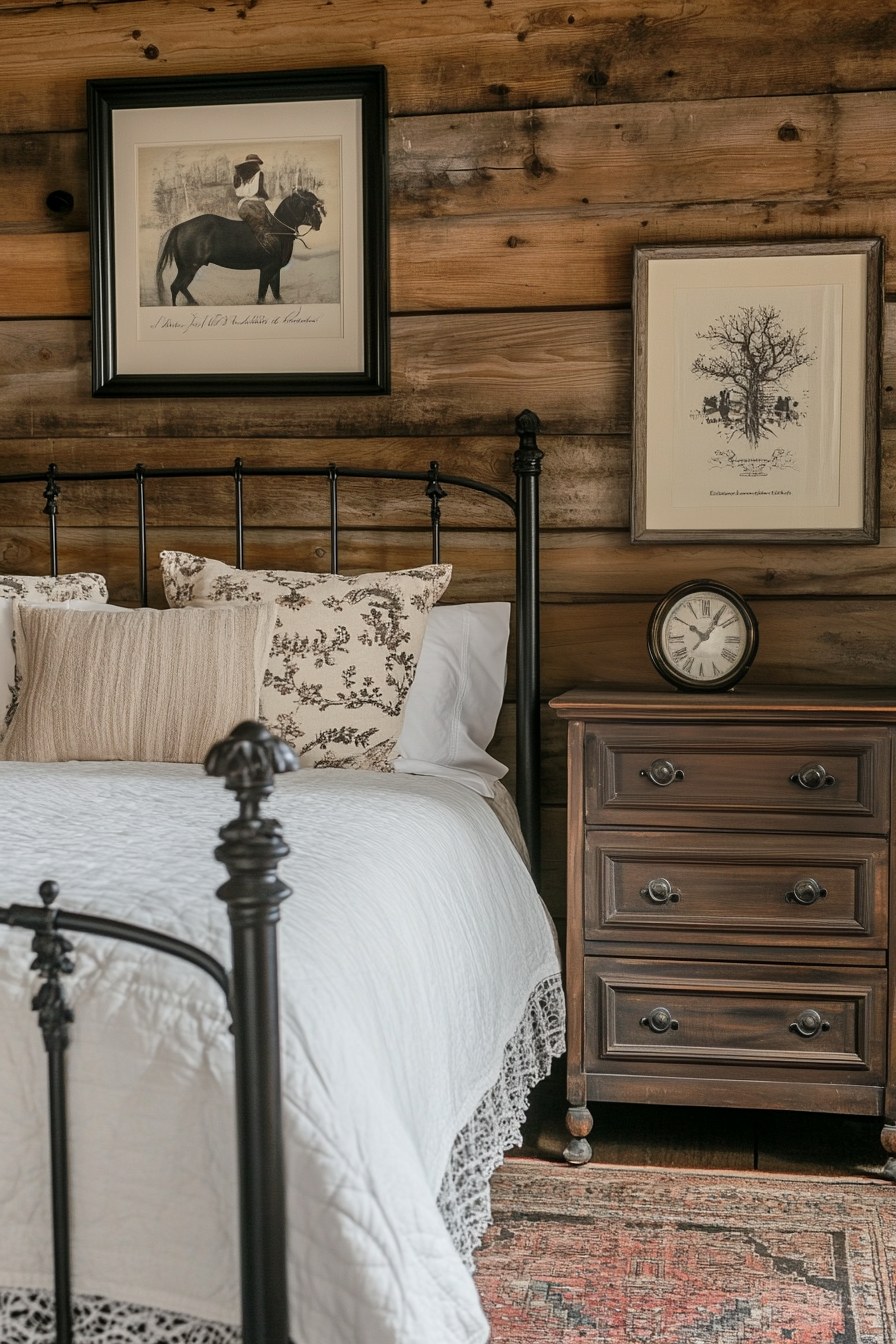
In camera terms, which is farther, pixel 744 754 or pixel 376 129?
pixel 376 129

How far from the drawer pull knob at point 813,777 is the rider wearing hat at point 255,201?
1.57 metres

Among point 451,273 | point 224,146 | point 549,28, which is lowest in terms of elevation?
point 451,273

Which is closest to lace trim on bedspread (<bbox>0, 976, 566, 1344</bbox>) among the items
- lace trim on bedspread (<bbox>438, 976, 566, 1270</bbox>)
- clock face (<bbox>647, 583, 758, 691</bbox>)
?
lace trim on bedspread (<bbox>438, 976, 566, 1270</bbox>)

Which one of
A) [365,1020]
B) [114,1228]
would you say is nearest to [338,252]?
[365,1020]

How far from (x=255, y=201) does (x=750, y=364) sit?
3.66 ft

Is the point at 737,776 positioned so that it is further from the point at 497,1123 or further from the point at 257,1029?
the point at 257,1029

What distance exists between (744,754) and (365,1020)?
1.18 meters

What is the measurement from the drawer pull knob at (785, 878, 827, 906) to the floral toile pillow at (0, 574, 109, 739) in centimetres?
147

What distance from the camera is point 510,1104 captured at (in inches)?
81.0

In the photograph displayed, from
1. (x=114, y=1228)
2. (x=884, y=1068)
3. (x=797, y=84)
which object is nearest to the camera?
(x=114, y=1228)

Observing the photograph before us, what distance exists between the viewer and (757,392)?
8.81 ft

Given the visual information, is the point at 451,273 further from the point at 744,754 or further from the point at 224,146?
the point at 744,754

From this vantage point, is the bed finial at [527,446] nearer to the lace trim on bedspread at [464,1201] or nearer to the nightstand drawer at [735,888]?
the nightstand drawer at [735,888]

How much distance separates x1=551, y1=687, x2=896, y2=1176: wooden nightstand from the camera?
227 cm
